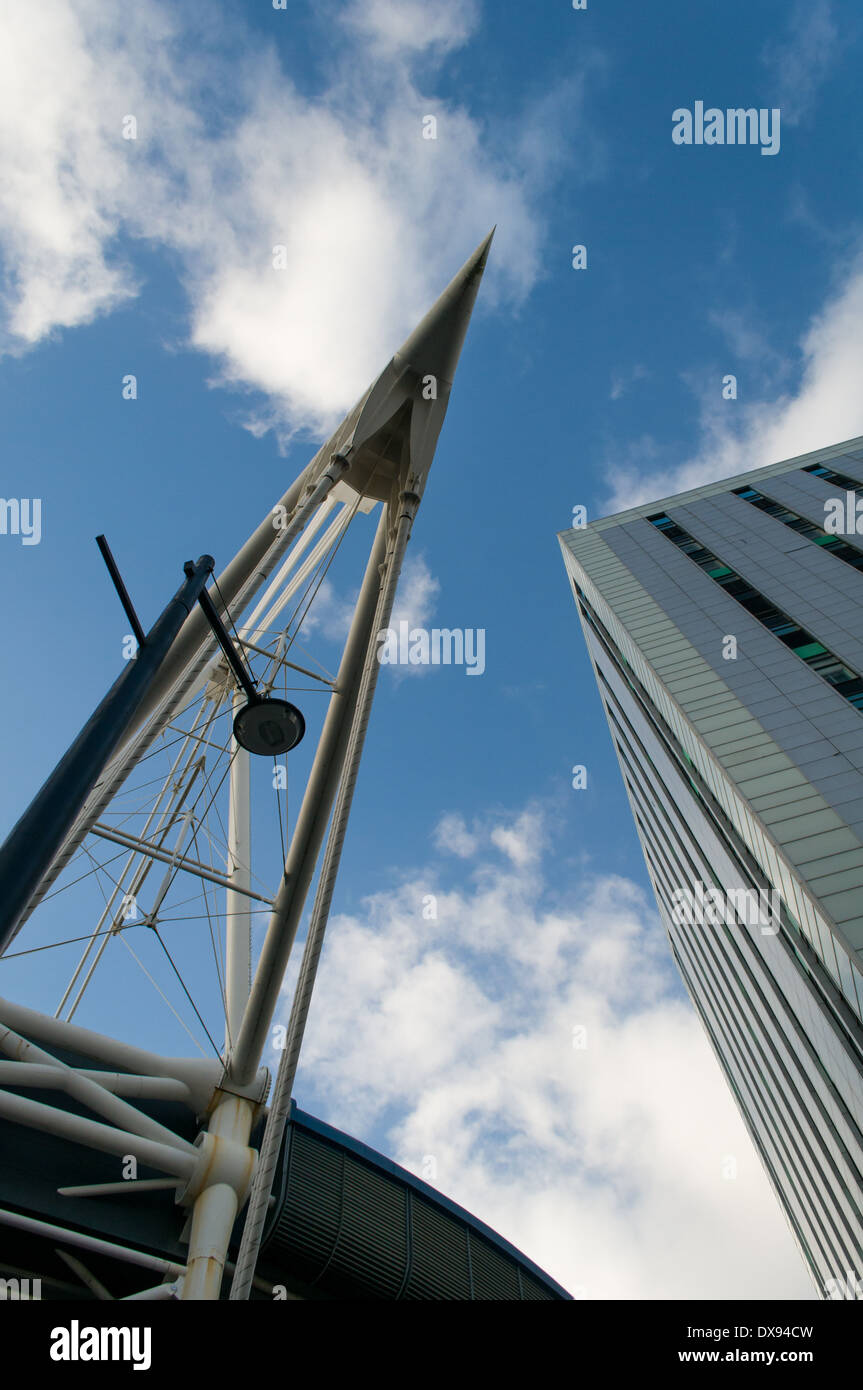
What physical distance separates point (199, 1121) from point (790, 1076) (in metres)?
16.6

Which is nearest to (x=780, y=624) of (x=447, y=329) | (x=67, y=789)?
(x=447, y=329)

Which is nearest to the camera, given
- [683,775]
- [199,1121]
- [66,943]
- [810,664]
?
[66,943]

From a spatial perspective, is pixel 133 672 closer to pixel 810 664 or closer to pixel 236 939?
pixel 236 939

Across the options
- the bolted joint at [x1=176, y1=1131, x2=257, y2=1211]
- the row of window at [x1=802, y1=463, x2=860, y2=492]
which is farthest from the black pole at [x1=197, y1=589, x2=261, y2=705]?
the row of window at [x1=802, y1=463, x2=860, y2=492]

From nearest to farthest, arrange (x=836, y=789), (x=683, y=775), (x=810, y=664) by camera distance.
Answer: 1. (x=836, y=789)
2. (x=810, y=664)
3. (x=683, y=775)

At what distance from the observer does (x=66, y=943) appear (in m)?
10.8

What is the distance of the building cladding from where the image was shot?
1525 centimetres

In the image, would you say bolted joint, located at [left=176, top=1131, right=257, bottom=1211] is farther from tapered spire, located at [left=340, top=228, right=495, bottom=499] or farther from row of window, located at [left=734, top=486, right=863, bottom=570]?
row of window, located at [left=734, top=486, right=863, bottom=570]

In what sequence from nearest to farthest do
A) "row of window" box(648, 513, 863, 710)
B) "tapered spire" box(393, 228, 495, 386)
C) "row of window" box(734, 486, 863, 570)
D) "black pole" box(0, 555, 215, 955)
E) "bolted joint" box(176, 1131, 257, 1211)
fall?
1. "black pole" box(0, 555, 215, 955)
2. "bolted joint" box(176, 1131, 257, 1211)
3. "tapered spire" box(393, 228, 495, 386)
4. "row of window" box(648, 513, 863, 710)
5. "row of window" box(734, 486, 863, 570)

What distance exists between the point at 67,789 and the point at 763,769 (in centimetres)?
1548

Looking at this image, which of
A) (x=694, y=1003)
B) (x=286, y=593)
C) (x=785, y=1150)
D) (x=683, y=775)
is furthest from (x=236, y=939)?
(x=694, y=1003)

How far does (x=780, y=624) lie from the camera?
23.5 m

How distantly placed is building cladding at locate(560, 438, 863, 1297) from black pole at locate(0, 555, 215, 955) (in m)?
11.6
